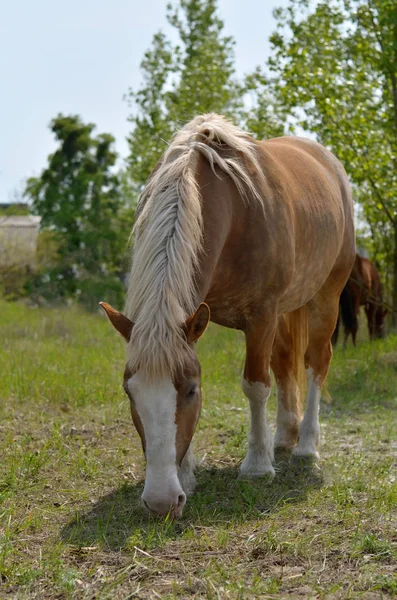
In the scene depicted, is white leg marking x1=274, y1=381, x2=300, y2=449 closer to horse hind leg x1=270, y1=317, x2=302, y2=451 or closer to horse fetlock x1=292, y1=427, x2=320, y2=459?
horse hind leg x1=270, y1=317, x2=302, y2=451

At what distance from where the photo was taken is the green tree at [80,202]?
24.8 m

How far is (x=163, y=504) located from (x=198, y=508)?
0.58 metres

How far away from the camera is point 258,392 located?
14.0 feet

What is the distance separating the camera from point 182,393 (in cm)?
335

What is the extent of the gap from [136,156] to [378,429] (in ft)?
44.1

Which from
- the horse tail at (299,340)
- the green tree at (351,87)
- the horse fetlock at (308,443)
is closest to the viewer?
the horse fetlock at (308,443)

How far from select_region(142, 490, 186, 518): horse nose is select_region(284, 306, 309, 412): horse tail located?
231 centimetres

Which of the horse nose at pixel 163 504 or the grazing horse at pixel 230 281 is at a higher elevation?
the grazing horse at pixel 230 281

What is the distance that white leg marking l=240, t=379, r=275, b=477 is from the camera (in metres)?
4.27

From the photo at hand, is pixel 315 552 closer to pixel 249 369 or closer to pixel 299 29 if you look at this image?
pixel 249 369

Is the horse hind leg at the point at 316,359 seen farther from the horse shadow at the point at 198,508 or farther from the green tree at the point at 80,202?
the green tree at the point at 80,202

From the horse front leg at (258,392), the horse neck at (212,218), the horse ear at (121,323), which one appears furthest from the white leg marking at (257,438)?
the horse ear at (121,323)

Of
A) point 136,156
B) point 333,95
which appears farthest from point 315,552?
point 136,156

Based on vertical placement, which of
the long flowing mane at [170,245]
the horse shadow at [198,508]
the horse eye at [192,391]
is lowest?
the horse shadow at [198,508]
